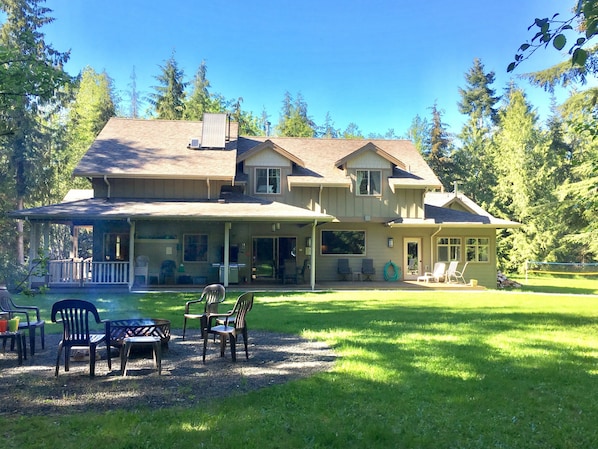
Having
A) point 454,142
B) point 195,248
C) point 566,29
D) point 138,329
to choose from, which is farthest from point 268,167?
point 454,142

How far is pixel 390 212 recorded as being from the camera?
20.1 metres

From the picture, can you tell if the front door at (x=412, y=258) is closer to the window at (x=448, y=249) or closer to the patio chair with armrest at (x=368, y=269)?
the window at (x=448, y=249)

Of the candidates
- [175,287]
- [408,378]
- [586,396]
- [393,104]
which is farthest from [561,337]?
[393,104]

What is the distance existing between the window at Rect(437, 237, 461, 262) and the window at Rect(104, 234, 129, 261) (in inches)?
529

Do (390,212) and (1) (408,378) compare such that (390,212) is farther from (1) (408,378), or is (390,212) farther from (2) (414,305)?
(1) (408,378)

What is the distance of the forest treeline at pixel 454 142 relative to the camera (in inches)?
921

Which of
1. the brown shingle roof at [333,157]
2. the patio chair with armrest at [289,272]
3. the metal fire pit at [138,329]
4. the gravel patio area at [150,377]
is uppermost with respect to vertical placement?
the brown shingle roof at [333,157]

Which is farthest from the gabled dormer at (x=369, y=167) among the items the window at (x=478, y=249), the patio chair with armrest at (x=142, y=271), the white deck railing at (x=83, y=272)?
the white deck railing at (x=83, y=272)

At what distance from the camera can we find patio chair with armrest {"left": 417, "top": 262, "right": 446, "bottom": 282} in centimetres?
1953

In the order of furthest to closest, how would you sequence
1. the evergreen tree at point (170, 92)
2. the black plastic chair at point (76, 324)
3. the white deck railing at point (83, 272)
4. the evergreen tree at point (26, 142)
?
the evergreen tree at point (170, 92) < the evergreen tree at point (26, 142) < the white deck railing at point (83, 272) < the black plastic chair at point (76, 324)

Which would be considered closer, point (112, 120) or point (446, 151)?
point (112, 120)

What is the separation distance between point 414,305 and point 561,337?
15.5 feet

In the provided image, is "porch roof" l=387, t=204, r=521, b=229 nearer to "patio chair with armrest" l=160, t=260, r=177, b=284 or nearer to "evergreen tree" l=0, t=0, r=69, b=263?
"patio chair with armrest" l=160, t=260, r=177, b=284

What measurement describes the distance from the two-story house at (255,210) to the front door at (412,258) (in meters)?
0.05
